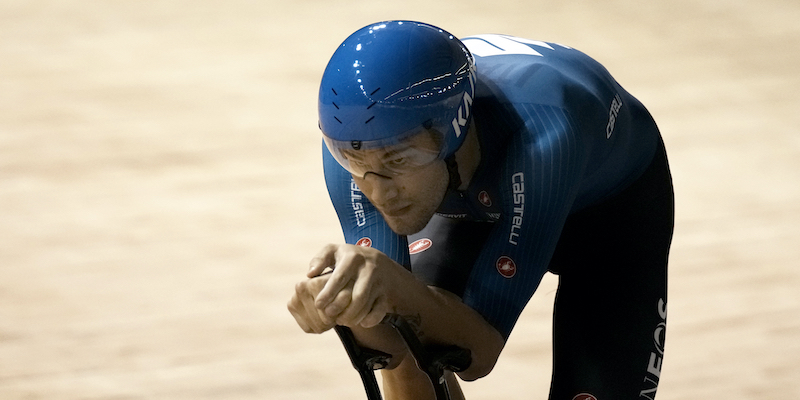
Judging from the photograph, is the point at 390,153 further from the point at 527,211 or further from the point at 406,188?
the point at 527,211

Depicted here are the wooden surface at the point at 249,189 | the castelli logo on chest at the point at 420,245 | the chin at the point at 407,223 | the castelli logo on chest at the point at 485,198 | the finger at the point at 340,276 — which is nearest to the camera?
the finger at the point at 340,276

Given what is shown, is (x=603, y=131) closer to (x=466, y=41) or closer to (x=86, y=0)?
(x=466, y=41)

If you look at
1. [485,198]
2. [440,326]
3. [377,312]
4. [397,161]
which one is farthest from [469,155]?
[377,312]

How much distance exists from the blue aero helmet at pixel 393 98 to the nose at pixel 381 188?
1 cm

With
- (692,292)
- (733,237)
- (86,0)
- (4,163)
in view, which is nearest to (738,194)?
(733,237)

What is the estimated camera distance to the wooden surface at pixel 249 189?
3.75m

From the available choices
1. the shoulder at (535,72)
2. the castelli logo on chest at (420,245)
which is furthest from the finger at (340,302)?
the castelli logo on chest at (420,245)

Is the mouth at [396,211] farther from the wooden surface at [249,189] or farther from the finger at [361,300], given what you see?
the wooden surface at [249,189]

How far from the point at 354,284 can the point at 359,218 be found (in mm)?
559

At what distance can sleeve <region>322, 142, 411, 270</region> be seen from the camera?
7.66ft

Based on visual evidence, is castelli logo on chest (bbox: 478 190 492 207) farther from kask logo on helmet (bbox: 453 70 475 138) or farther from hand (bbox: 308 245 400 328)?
hand (bbox: 308 245 400 328)

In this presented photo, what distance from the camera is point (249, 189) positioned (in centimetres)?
484

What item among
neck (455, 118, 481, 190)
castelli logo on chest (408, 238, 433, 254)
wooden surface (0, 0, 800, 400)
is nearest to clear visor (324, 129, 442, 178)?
neck (455, 118, 481, 190)

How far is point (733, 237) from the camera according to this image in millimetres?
4395
